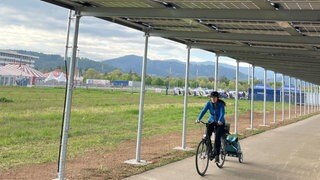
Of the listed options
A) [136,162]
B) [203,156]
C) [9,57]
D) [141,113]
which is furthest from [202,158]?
[9,57]

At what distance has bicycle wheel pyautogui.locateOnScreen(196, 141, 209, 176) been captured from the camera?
345 inches

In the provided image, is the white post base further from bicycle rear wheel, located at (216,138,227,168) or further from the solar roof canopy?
the solar roof canopy

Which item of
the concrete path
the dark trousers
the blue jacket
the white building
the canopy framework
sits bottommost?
the concrete path

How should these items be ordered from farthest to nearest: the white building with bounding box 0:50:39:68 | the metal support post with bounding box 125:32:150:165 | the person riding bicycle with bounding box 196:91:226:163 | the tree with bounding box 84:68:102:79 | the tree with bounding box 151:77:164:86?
the tree with bounding box 151:77:164:86 → the tree with bounding box 84:68:102:79 → the white building with bounding box 0:50:39:68 → the metal support post with bounding box 125:32:150:165 → the person riding bicycle with bounding box 196:91:226:163

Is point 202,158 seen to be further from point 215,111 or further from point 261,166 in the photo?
point 261,166

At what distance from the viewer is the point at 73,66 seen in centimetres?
773

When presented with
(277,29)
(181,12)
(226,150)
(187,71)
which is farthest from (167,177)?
(187,71)

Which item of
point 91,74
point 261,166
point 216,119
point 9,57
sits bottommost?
point 261,166

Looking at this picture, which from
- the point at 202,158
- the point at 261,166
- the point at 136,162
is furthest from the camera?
the point at 261,166

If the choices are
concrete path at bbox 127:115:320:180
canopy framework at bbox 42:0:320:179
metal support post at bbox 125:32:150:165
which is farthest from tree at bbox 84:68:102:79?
canopy framework at bbox 42:0:320:179

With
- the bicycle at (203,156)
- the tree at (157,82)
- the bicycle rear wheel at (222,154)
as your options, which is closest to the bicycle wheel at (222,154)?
the bicycle rear wheel at (222,154)

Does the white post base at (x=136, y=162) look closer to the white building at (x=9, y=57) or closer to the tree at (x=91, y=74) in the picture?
the white building at (x=9, y=57)

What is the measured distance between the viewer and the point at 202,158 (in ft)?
29.3

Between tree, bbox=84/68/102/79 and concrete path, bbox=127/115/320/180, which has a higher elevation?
tree, bbox=84/68/102/79
